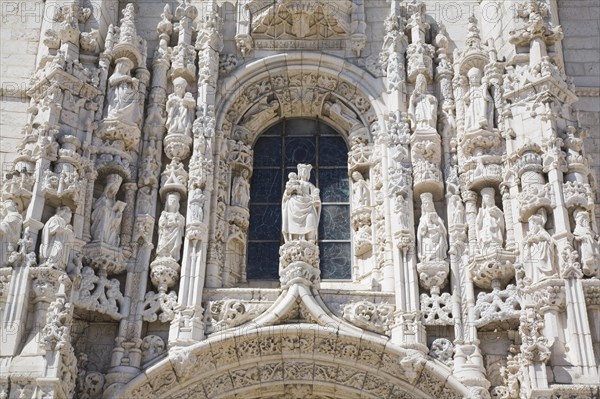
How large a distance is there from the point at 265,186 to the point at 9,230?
3.79 m

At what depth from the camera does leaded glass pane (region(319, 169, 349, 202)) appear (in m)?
14.3

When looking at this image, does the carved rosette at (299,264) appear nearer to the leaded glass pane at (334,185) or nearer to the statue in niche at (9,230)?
the leaded glass pane at (334,185)

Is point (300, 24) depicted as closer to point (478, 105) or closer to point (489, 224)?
point (478, 105)

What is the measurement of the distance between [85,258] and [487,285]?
194 inches

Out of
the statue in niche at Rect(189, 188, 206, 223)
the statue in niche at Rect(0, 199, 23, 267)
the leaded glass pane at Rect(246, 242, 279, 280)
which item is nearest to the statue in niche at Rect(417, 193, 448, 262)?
the leaded glass pane at Rect(246, 242, 279, 280)

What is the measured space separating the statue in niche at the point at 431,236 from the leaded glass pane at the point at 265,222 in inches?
82.2

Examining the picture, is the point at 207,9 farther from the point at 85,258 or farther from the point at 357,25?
the point at 85,258

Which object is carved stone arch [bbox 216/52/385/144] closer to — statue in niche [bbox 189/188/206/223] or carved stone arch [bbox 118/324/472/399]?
statue in niche [bbox 189/188/206/223]

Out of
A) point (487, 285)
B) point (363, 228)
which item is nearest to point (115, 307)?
point (363, 228)

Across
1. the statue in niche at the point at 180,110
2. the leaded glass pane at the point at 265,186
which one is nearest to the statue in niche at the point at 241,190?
the leaded glass pane at the point at 265,186

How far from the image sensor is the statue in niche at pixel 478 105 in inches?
525

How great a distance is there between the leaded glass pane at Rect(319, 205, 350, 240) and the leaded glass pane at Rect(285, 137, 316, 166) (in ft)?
2.66

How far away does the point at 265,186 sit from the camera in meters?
14.4

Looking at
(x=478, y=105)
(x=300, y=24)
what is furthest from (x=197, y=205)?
(x=478, y=105)
